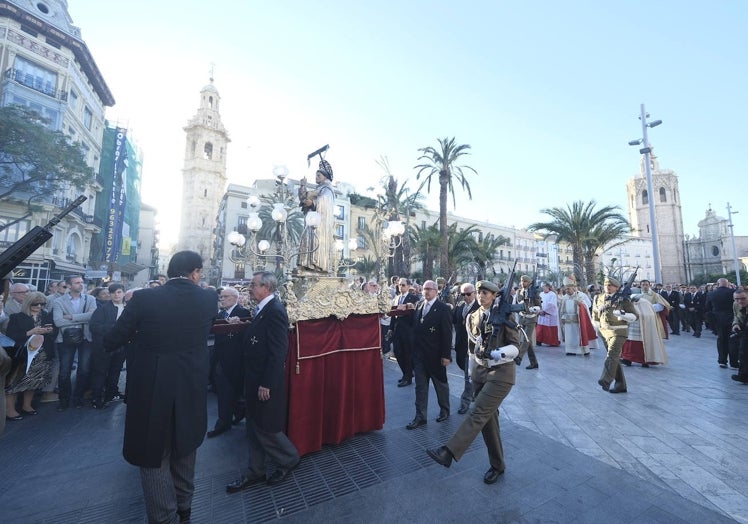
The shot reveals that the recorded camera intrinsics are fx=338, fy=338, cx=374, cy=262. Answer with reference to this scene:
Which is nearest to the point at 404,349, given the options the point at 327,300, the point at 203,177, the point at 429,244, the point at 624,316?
the point at 327,300

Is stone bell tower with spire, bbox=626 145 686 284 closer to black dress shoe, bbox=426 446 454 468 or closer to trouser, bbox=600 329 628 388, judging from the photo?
trouser, bbox=600 329 628 388

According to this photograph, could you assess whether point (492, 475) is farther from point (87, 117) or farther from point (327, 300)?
point (87, 117)

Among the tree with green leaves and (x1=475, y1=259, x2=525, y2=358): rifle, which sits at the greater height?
the tree with green leaves

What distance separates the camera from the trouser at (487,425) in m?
3.39

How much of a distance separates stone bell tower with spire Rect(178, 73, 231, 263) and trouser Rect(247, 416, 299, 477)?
50756 mm

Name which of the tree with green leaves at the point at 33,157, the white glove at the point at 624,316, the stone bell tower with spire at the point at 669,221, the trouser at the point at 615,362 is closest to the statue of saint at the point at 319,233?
the trouser at the point at 615,362

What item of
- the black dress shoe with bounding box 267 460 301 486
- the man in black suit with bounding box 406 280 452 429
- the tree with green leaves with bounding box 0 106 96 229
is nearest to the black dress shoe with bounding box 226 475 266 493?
the black dress shoe with bounding box 267 460 301 486

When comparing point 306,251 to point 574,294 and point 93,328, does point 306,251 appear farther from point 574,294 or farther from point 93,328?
point 574,294

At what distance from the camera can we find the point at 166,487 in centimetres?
263

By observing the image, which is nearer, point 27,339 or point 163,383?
point 163,383

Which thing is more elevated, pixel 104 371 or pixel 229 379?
pixel 229 379

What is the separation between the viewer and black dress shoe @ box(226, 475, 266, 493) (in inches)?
128

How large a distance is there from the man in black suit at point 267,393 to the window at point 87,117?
119 ft

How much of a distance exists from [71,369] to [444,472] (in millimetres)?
6270
